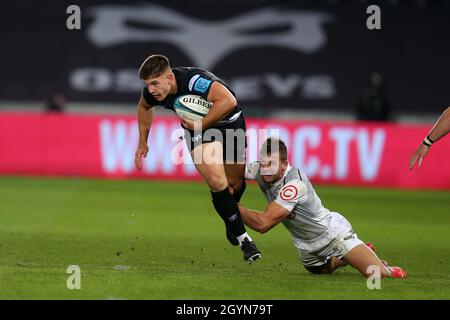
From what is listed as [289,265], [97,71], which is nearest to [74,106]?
[97,71]

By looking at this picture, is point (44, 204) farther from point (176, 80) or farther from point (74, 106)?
point (74, 106)

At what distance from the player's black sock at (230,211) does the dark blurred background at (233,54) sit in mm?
15382

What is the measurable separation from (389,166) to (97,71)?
8193mm

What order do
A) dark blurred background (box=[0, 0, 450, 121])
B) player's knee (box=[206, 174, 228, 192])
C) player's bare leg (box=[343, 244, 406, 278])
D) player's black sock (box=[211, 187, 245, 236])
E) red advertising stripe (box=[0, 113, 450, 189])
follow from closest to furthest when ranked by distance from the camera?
player's bare leg (box=[343, 244, 406, 278]) < player's black sock (box=[211, 187, 245, 236]) < player's knee (box=[206, 174, 228, 192]) < red advertising stripe (box=[0, 113, 450, 189]) < dark blurred background (box=[0, 0, 450, 121])

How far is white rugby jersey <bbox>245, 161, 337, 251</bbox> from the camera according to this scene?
9367 millimetres

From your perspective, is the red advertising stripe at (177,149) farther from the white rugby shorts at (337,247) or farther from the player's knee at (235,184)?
the white rugby shorts at (337,247)

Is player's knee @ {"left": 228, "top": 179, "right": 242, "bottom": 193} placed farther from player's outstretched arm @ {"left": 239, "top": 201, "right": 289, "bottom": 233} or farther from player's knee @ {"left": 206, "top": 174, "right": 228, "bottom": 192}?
player's outstretched arm @ {"left": 239, "top": 201, "right": 289, "bottom": 233}

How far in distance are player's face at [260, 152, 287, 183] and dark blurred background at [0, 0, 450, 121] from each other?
15628 mm

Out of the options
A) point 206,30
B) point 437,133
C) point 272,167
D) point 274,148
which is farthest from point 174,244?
point 206,30

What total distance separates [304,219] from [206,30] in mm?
16324

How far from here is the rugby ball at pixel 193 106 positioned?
399 inches

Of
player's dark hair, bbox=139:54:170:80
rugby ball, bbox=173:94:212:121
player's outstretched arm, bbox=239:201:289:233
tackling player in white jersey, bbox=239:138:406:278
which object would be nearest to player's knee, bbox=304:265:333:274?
tackling player in white jersey, bbox=239:138:406:278

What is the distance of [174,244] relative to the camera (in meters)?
12.5

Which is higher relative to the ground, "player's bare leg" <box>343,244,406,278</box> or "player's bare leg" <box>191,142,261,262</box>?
"player's bare leg" <box>191,142,261,262</box>
